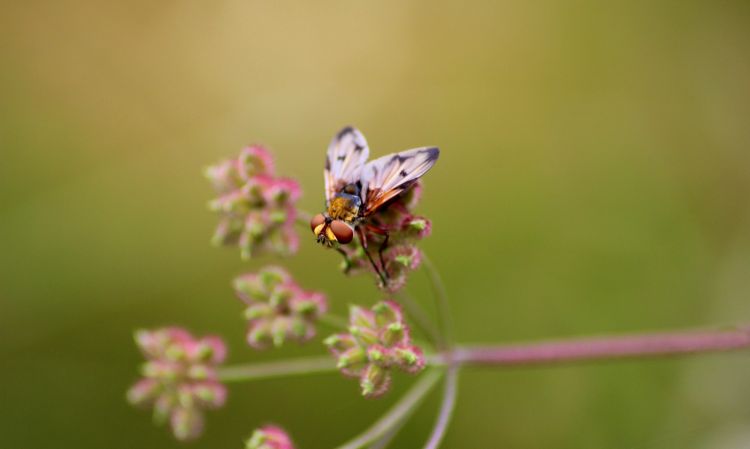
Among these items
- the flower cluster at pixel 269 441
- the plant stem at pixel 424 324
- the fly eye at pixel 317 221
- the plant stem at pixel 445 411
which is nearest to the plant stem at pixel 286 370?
the flower cluster at pixel 269 441

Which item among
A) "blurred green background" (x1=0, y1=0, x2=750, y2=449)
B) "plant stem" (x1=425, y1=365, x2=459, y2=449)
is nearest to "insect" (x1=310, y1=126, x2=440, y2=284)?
"plant stem" (x1=425, y1=365, x2=459, y2=449)

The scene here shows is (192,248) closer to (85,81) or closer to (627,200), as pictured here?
(85,81)

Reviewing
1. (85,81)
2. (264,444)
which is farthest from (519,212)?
(85,81)

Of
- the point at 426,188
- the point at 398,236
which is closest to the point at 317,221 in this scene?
the point at 398,236

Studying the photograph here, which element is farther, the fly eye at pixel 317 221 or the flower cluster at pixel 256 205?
the flower cluster at pixel 256 205

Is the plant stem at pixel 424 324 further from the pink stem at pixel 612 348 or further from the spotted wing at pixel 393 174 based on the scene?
the spotted wing at pixel 393 174

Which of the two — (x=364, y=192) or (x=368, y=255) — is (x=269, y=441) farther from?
(x=364, y=192)
